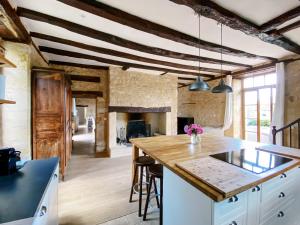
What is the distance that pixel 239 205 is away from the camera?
118cm

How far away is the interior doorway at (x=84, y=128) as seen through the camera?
582cm

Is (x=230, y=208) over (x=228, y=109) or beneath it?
beneath

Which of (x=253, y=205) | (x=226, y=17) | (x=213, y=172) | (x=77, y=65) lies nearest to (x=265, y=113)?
(x=226, y=17)

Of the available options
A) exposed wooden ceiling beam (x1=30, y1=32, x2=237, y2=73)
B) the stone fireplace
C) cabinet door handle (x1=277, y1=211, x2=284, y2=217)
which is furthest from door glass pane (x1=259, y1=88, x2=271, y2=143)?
cabinet door handle (x1=277, y1=211, x2=284, y2=217)

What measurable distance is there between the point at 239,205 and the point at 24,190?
1.52m

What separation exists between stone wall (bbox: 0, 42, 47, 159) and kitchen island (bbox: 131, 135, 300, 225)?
8.15 feet

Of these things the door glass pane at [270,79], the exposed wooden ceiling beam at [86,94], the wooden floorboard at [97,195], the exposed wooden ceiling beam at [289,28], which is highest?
the exposed wooden ceiling beam at [289,28]

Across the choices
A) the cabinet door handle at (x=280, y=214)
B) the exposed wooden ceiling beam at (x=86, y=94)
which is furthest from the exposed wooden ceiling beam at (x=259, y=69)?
the exposed wooden ceiling beam at (x=86, y=94)

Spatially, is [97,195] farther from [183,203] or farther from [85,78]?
[85,78]

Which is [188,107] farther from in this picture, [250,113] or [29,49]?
[29,49]

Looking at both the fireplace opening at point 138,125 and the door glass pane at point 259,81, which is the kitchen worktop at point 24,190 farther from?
the door glass pane at point 259,81

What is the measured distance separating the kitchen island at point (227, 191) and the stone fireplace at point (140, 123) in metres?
3.90

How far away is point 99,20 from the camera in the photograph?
2.53 meters

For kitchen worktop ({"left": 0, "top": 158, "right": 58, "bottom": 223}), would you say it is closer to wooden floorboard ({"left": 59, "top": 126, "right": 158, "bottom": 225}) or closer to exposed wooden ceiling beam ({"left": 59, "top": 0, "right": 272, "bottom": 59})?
wooden floorboard ({"left": 59, "top": 126, "right": 158, "bottom": 225})
